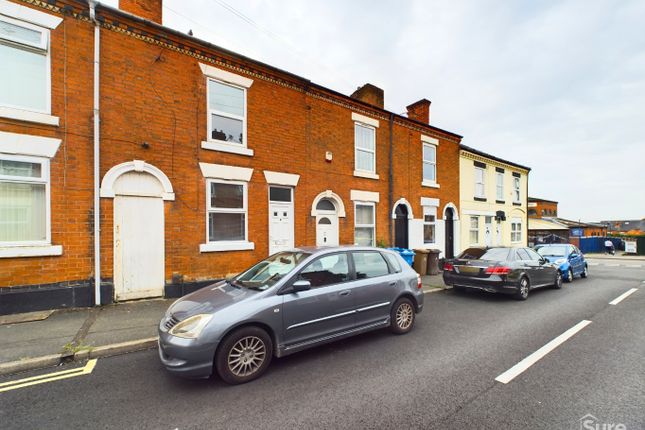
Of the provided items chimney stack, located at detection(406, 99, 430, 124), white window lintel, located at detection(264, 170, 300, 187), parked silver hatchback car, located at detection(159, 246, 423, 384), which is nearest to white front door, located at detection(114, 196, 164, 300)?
white window lintel, located at detection(264, 170, 300, 187)

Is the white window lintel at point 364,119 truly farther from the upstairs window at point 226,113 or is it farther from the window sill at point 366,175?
the upstairs window at point 226,113

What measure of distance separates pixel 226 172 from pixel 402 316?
18.5 feet

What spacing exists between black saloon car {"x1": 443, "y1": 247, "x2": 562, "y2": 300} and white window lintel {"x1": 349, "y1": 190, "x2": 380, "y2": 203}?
3.81m

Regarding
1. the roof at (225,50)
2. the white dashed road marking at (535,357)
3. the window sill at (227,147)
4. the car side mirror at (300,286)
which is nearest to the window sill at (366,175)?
the roof at (225,50)

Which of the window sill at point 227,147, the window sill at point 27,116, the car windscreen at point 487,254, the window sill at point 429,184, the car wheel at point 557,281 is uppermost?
the window sill at point 27,116

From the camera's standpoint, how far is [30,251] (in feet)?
18.9

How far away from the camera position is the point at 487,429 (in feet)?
8.54

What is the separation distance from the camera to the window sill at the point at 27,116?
560 cm

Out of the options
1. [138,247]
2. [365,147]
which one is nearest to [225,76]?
[138,247]

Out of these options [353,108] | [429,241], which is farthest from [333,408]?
[429,241]

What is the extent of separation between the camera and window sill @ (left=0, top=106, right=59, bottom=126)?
5602 mm

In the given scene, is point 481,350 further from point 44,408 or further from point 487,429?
point 44,408

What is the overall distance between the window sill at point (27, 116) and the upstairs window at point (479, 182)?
17.1 metres

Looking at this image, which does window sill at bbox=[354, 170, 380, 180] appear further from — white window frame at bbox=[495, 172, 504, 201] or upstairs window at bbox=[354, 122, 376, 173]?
white window frame at bbox=[495, 172, 504, 201]
